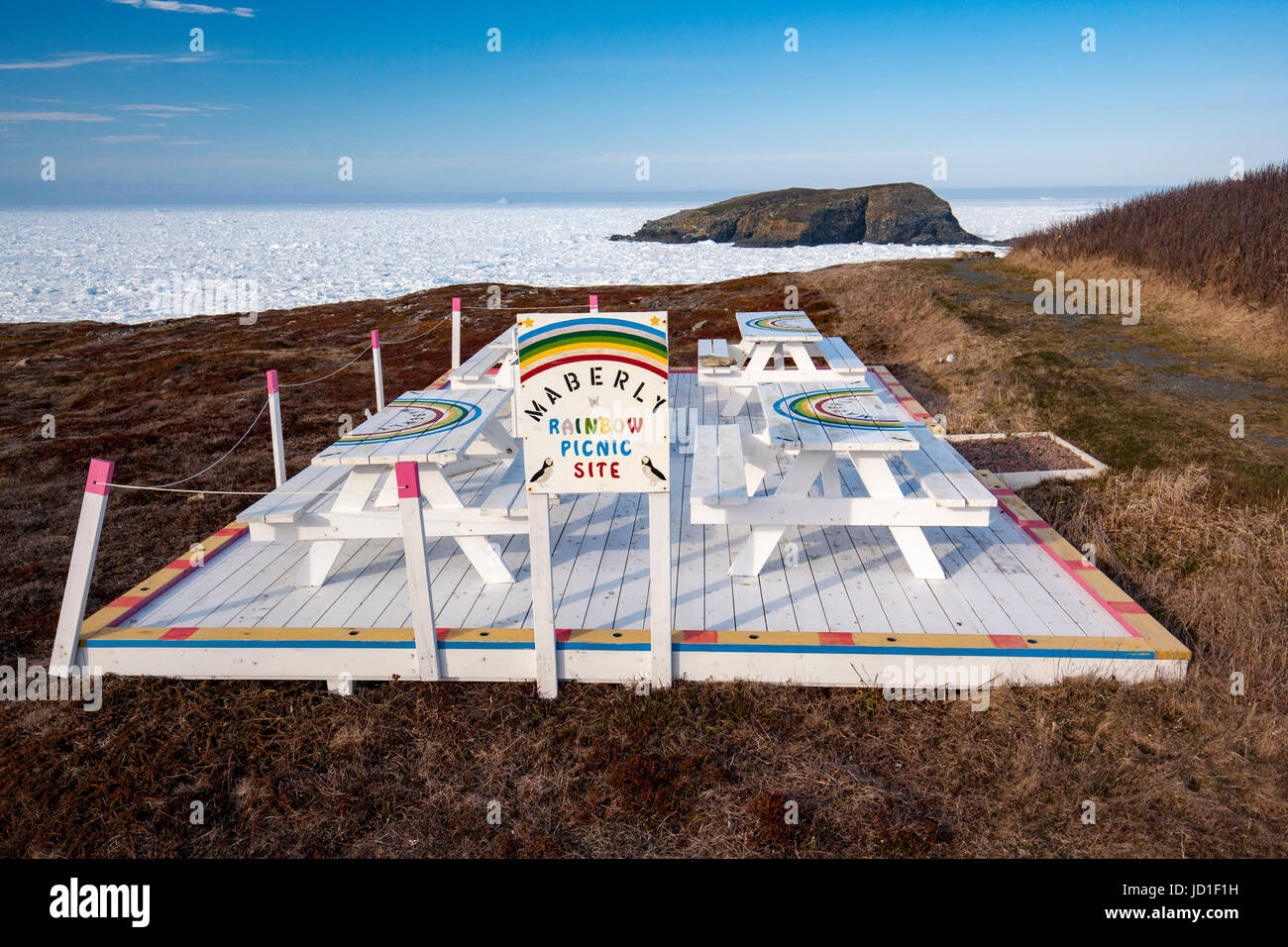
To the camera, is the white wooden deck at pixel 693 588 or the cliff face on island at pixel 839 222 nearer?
the white wooden deck at pixel 693 588

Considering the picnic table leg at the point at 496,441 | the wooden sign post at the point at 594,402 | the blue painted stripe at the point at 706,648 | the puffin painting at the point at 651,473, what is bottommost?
the blue painted stripe at the point at 706,648

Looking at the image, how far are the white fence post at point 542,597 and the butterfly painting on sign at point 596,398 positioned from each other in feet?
0.63

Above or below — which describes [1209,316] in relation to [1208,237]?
below

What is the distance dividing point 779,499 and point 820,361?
945 centimetres

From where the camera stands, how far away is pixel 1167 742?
4117 mm

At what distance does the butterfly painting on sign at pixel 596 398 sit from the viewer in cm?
402

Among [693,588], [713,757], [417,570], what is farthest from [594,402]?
[713,757]

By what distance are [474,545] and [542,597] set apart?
49.5 inches

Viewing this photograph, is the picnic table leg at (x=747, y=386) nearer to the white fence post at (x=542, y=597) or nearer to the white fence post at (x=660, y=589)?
the white fence post at (x=660, y=589)

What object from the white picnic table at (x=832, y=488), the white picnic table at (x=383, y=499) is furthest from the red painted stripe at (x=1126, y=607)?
the white picnic table at (x=383, y=499)

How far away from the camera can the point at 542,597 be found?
439 centimetres

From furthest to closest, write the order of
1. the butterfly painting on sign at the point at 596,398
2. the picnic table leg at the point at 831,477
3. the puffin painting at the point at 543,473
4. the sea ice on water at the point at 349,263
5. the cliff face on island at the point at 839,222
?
the cliff face on island at the point at 839,222
the sea ice on water at the point at 349,263
the picnic table leg at the point at 831,477
the puffin painting at the point at 543,473
the butterfly painting on sign at the point at 596,398

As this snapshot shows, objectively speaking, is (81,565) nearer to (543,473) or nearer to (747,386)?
(543,473)
